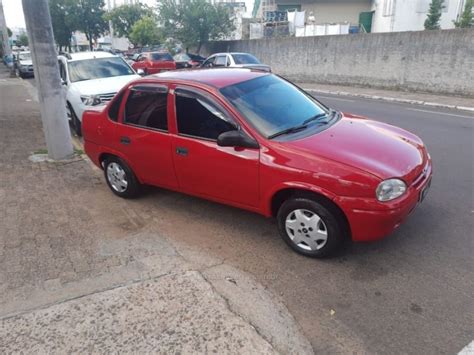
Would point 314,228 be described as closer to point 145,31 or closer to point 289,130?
Result: point 289,130

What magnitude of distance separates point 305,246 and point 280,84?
6.56 feet

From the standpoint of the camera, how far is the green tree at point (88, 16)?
41.8m

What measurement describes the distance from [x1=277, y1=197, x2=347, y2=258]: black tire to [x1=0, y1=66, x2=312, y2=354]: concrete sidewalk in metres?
0.64

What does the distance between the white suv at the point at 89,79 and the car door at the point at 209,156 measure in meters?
4.72

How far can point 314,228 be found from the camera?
3713 millimetres

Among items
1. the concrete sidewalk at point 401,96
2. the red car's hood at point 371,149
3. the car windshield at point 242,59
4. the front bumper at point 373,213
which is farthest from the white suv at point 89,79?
the concrete sidewalk at point 401,96

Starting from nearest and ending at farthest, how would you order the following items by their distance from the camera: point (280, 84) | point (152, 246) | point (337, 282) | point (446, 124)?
1. point (337, 282)
2. point (152, 246)
3. point (280, 84)
4. point (446, 124)

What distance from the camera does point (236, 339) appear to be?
2.80 m

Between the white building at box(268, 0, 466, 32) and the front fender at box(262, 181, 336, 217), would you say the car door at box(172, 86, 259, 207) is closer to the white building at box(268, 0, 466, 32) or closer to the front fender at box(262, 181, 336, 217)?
the front fender at box(262, 181, 336, 217)

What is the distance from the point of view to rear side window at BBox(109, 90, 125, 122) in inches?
202

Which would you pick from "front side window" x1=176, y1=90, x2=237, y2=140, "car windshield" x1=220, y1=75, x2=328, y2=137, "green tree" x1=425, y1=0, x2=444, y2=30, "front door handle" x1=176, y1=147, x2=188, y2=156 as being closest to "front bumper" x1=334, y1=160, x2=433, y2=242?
"car windshield" x1=220, y1=75, x2=328, y2=137

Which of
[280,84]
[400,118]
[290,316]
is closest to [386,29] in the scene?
[400,118]

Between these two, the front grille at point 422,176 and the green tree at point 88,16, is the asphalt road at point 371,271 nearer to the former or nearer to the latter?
the front grille at point 422,176

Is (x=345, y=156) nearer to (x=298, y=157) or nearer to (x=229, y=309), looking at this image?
(x=298, y=157)
